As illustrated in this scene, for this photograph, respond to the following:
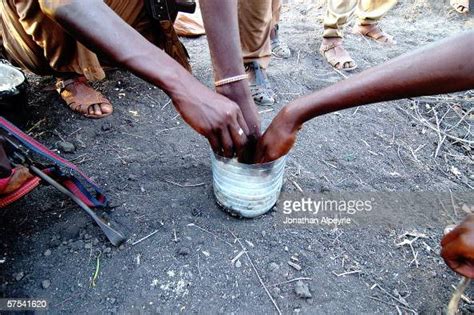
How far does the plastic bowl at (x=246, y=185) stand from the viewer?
50.6 inches

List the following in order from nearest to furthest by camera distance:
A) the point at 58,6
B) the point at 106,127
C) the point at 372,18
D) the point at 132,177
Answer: the point at 58,6 → the point at 132,177 → the point at 106,127 → the point at 372,18

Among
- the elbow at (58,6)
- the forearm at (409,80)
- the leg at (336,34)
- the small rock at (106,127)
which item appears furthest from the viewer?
the leg at (336,34)

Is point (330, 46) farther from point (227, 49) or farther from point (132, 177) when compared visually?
point (132, 177)

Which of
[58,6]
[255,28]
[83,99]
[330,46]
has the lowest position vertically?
[330,46]

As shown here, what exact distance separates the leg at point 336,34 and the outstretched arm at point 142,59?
1870 mm

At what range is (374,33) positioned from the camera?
3264 mm

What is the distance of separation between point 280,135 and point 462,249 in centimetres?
60

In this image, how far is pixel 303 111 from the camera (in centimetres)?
115

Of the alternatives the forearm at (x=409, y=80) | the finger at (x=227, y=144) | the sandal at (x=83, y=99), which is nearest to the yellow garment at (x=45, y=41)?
the sandal at (x=83, y=99)

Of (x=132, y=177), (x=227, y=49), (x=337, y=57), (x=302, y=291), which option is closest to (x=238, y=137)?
(x=227, y=49)

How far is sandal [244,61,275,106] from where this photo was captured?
2227mm

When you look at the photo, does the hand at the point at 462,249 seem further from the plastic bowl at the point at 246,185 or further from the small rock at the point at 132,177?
the small rock at the point at 132,177

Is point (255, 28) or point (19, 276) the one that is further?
point (255, 28)

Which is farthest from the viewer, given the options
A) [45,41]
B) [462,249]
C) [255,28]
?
[255,28]
